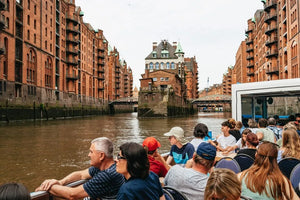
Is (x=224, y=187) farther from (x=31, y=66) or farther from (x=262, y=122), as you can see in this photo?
(x=31, y=66)

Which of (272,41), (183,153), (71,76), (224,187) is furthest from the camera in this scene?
(71,76)

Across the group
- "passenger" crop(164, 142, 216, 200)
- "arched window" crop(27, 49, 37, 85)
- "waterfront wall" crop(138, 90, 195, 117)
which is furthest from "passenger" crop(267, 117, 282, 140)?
"waterfront wall" crop(138, 90, 195, 117)

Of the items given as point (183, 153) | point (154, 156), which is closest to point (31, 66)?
point (183, 153)

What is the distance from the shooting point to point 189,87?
12312 cm

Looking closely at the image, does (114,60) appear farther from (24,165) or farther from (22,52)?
(24,165)

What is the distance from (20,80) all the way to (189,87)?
9111cm

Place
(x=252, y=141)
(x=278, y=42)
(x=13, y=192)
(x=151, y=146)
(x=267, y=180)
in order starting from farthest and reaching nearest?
(x=278, y=42)
(x=252, y=141)
(x=151, y=146)
(x=267, y=180)
(x=13, y=192)

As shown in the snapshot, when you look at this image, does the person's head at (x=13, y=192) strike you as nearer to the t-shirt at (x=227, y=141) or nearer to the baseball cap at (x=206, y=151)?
the baseball cap at (x=206, y=151)

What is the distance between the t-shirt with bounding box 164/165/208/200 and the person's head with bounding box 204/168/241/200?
0.89 meters

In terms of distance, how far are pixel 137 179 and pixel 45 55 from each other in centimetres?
4862

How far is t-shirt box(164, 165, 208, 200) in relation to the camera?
3.12 m

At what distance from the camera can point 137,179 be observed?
2.58 m

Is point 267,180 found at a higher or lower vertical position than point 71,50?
lower

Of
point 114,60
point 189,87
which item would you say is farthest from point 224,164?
point 189,87
